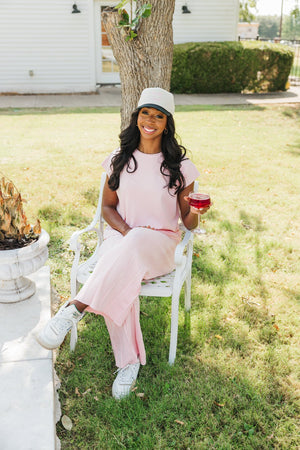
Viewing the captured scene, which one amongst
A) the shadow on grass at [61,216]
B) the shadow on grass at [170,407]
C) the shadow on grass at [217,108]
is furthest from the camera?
the shadow on grass at [217,108]

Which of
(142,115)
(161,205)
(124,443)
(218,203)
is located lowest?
(124,443)

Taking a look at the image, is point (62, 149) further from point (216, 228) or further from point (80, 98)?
point (80, 98)

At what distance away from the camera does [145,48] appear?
13.1 ft

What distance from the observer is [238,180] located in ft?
20.3

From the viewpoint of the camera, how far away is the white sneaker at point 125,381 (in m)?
2.57

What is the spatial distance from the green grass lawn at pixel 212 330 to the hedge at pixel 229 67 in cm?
759

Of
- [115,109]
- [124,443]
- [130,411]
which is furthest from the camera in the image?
[115,109]

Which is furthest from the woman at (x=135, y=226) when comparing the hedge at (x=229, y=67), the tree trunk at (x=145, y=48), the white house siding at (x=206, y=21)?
the white house siding at (x=206, y=21)

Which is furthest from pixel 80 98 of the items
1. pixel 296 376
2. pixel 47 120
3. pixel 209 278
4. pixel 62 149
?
pixel 296 376

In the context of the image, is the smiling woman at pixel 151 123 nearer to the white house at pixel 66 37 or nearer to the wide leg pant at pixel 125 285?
the wide leg pant at pixel 125 285

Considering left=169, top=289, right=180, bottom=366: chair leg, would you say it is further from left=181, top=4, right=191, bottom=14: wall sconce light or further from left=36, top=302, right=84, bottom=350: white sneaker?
left=181, top=4, right=191, bottom=14: wall sconce light

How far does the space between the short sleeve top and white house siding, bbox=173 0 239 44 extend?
13.0m

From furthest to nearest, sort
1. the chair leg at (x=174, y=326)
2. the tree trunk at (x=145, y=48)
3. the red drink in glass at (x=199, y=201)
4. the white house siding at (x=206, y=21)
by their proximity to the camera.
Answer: the white house siding at (x=206, y=21) < the tree trunk at (x=145, y=48) < the chair leg at (x=174, y=326) < the red drink in glass at (x=199, y=201)

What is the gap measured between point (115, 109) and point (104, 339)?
30.4 ft
